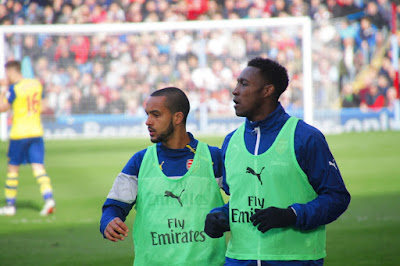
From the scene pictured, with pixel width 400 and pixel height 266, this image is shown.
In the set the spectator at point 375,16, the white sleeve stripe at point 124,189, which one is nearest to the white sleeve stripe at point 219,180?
the white sleeve stripe at point 124,189

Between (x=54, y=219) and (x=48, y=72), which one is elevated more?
(x=48, y=72)

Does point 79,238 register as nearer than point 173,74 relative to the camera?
Yes

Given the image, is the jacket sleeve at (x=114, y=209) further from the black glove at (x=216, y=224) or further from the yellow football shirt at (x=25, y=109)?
the yellow football shirt at (x=25, y=109)

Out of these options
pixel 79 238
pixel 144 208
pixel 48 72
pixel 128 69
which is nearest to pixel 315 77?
pixel 128 69

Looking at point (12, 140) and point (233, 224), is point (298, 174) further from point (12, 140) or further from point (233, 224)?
point (12, 140)

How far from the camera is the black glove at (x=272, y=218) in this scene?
11.5 feet

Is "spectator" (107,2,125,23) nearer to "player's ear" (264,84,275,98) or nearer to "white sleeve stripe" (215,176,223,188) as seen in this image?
"white sleeve stripe" (215,176,223,188)

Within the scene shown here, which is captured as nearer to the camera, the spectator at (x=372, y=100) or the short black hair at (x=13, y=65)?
the short black hair at (x=13, y=65)

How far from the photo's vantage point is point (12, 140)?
35.2ft

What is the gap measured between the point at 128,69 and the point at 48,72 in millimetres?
2150

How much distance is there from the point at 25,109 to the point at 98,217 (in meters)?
1.99

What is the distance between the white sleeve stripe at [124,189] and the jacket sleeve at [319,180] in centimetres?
110

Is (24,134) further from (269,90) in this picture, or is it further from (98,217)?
(269,90)

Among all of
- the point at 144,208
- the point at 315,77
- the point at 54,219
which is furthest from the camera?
the point at 315,77
